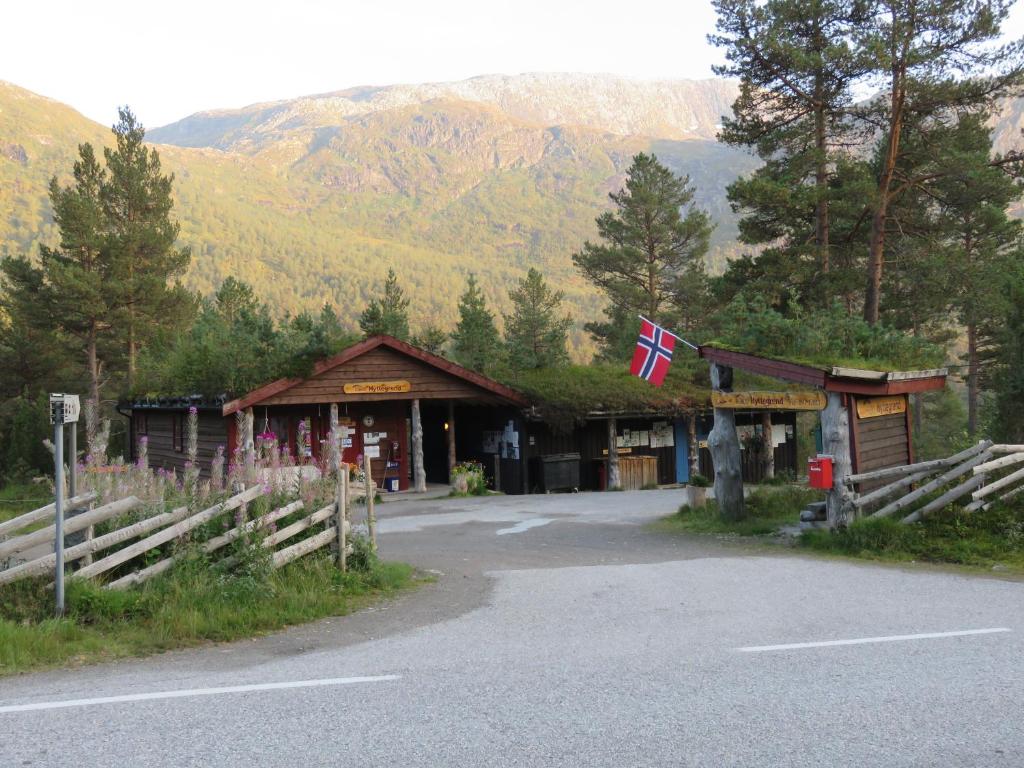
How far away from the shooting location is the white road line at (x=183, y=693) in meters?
5.74

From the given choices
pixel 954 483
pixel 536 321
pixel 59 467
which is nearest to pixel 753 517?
pixel 954 483

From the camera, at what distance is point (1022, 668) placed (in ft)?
21.1

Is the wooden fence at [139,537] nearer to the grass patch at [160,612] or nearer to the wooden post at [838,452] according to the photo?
the grass patch at [160,612]

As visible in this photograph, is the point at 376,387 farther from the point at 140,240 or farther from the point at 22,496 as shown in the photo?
the point at 140,240

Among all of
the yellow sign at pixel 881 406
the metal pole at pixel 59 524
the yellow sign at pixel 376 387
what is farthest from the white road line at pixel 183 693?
the yellow sign at pixel 376 387

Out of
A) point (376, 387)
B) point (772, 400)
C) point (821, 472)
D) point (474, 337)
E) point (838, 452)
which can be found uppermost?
point (474, 337)

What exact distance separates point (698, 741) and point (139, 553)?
560cm

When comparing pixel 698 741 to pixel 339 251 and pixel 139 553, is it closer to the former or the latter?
pixel 139 553

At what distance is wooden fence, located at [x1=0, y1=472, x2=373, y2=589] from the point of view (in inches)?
317

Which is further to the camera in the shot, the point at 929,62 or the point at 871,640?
the point at 929,62

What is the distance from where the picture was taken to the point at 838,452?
13352 mm

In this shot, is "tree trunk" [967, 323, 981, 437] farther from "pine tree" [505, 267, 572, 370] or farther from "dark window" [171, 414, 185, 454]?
"dark window" [171, 414, 185, 454]

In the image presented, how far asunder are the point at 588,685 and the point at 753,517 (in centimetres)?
1060

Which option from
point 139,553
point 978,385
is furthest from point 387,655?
point 978,385
